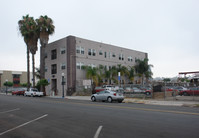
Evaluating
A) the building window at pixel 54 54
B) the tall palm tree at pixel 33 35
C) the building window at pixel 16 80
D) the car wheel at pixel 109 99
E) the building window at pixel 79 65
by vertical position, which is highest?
the tall palm tree at pixel 33 35

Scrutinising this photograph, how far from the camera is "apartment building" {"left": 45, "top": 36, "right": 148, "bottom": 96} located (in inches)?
1501

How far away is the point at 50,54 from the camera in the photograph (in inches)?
1721

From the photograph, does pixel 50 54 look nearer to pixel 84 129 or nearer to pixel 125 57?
pixel 125 57

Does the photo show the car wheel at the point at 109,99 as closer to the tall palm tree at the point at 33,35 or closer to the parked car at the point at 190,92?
the parked car at the point at 190,92

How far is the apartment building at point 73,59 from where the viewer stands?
38125mm

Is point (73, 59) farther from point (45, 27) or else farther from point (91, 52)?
point (45, 27)

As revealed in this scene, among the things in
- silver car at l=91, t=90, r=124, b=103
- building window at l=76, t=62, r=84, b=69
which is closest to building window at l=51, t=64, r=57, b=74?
building window at l=76, t=62, r=84, b=69

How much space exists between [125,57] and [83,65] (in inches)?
553

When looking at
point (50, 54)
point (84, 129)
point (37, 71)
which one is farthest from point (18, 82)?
point (84, 129)

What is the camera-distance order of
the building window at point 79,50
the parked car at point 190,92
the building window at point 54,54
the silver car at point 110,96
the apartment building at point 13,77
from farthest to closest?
the apartment building at point 13,77
the building window at point 54,54
the building window at point 79,50
the parked car at point 190,92
the silver car at point 110,96

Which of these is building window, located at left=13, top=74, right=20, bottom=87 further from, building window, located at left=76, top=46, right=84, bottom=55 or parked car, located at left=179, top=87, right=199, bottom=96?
parked car, located at left=179, top=87, right=199, bottom=96

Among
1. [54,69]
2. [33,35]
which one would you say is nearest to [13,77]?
[54,69]

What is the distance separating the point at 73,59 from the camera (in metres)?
38.4

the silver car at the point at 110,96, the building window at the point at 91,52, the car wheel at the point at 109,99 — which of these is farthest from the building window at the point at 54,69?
the car wheel at the point at 109,99
